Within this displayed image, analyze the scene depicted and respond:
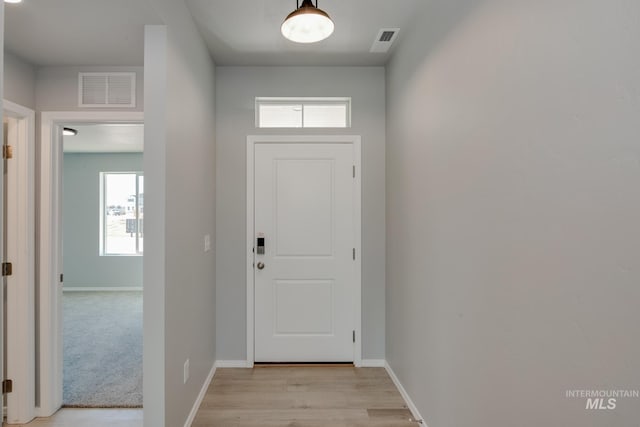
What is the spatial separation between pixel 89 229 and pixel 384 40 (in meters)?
6.20

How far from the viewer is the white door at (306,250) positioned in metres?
3.01

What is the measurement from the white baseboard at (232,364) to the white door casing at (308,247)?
0.71 ft

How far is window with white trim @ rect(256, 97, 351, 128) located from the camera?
3064mm

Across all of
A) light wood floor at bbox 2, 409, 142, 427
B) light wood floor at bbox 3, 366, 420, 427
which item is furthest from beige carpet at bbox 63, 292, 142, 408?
light wood floor at bbox 3, 366, 420, 427

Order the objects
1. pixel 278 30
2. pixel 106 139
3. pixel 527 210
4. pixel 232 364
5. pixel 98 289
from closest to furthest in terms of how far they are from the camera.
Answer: pixel 527 210 < pixel 278 30 < pixel 232 364 < pixel 106 139 < pixel 98 289

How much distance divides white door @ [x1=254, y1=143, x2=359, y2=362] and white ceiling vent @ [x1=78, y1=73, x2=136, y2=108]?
107 cm

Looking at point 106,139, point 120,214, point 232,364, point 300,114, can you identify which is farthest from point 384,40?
point 120,214

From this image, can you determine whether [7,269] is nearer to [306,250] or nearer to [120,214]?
[306,250]

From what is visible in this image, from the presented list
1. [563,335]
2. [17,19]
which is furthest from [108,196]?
[563,335]

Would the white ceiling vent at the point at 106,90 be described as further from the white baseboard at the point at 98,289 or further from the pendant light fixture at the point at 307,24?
the white baseboard at the point at 98,289

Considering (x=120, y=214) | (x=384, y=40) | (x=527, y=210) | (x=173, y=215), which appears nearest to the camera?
(x=527, y=210)

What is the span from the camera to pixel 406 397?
2.44m

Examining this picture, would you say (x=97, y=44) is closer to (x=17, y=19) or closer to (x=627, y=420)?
(x=17, y=19)

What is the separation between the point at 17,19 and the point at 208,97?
1.18 m
